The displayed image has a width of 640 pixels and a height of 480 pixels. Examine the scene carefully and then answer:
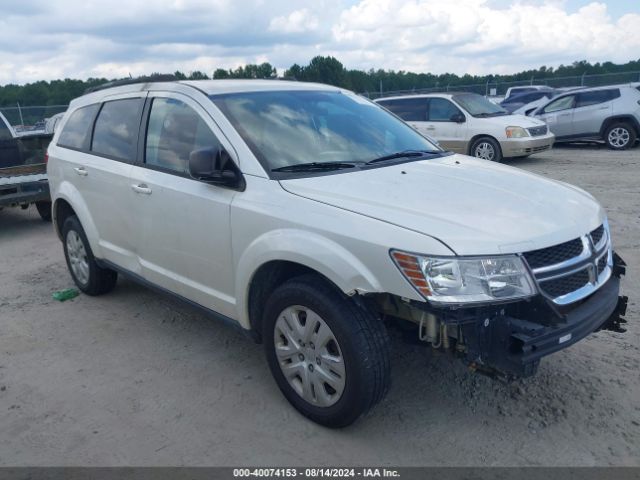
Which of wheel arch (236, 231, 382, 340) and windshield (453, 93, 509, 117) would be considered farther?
windshield (453, 93, 509, 117)

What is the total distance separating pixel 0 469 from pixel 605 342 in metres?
3.78

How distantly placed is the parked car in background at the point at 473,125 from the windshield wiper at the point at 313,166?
29.9 ft

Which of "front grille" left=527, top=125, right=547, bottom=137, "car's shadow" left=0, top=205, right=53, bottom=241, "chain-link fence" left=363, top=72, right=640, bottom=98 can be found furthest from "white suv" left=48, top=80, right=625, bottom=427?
"chain-link fence" left=363, top=72, right=640, bottom=98

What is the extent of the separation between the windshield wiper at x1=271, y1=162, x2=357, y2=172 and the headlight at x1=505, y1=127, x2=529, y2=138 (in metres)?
9.69

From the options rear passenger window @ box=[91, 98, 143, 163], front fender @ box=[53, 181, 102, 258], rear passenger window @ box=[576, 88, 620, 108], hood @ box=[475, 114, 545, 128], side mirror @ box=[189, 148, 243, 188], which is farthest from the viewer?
rear passenger window @ box=[576, 88, 620, 108]

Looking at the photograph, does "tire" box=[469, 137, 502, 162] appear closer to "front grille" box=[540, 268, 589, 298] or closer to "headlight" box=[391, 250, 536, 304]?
"front grille" box=[540, 268, 589, 298]

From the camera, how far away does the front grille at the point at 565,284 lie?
2832 millimetres

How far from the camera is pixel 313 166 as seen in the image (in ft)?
11.7

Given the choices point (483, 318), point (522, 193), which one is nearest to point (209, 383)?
point (483, 318)

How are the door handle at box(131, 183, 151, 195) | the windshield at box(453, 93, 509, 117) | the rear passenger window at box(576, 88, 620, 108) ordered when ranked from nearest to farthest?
the door handle at box(131, 183, 151, 195), the windshield at box(453, 93, 509, 117), the rear passenger window at box(576, 88, 620, 108)

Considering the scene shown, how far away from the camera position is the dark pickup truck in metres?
8.40

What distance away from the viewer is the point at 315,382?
126 inches

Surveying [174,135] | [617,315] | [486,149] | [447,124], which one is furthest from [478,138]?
[617,315]

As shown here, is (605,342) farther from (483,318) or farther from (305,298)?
(305,298)
